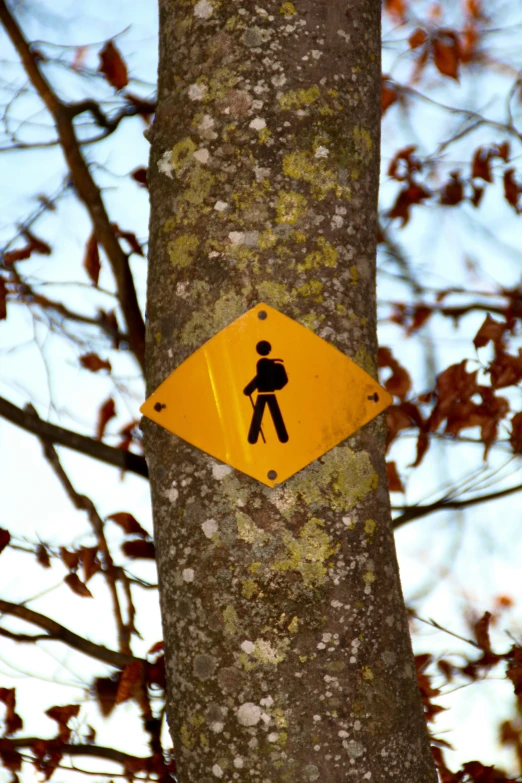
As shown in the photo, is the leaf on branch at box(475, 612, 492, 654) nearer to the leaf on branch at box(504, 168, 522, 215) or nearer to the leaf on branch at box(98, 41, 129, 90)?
the leaf on branch at box(504, 168, 522, 215)

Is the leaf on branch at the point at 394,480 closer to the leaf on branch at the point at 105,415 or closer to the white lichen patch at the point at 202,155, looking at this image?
the leaf on branch at the point at 105,415

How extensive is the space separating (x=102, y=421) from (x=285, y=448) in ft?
4.38

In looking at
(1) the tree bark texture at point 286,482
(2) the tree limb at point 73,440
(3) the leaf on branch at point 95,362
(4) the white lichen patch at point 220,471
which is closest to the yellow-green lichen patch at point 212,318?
(1) the tree bark texture at point 286,482

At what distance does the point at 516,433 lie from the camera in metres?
2.31

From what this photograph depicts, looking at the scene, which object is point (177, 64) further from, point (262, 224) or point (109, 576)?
point (109, 576)

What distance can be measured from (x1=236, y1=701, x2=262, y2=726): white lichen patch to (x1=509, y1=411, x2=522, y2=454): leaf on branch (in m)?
1.53

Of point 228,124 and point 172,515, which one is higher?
point 228,124

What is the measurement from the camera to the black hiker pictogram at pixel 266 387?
1.15 m

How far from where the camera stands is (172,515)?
1.16 meters

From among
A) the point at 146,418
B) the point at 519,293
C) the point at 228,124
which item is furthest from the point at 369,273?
the point at 519,293

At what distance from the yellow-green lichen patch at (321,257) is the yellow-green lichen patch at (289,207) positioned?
54 mm

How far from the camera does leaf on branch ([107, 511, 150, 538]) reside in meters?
1.99

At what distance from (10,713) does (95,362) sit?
3.68ft

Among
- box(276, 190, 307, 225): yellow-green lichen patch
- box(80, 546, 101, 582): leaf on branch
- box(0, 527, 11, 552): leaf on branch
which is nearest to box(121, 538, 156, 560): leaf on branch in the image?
box(80, 546, 101, 582): leaf on branch
